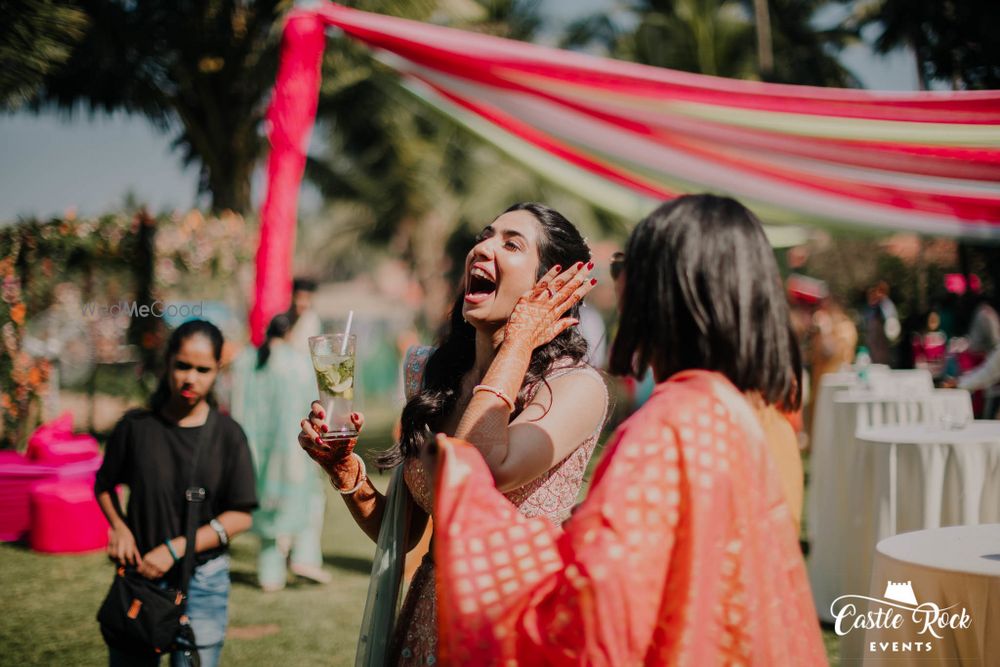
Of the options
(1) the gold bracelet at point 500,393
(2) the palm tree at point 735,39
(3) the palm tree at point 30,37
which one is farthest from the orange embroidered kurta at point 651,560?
(2) the palm tree at point 735,39

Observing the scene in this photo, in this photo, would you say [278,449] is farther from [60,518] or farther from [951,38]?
[951,38]

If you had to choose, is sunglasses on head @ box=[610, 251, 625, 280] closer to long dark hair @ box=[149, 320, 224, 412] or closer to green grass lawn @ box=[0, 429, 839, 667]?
long dark hair @ box=[149, 320, 224, 412]

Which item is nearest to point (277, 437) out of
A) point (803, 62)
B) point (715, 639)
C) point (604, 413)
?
point (604, 413)

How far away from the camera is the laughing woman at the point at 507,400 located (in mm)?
1739

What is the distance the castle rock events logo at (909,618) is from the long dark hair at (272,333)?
3947mm

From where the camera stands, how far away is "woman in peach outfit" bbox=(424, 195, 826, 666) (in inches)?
49.1

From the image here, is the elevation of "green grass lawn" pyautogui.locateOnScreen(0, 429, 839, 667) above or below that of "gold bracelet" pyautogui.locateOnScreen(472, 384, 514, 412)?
below

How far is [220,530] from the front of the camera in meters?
2.79

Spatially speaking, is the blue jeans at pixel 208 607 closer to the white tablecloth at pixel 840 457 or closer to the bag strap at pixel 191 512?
the bag strap at pixel 191 512

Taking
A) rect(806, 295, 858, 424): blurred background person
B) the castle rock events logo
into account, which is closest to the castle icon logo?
the castle rock events logo

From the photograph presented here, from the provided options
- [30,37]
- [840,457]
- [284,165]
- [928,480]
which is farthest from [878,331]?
[30,37]

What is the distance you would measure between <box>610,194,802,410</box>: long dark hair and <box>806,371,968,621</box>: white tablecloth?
124 inches

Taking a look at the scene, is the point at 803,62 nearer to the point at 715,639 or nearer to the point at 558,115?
the point at 558,115

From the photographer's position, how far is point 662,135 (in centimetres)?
559
